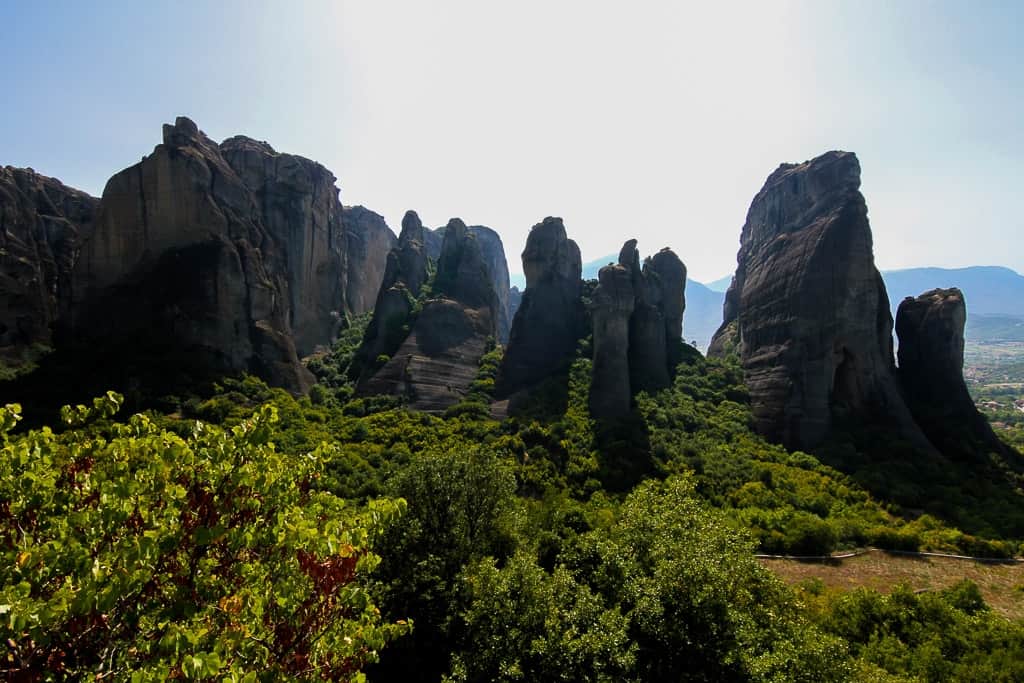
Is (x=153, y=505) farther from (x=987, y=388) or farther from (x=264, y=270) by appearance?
(x=987, y=388)

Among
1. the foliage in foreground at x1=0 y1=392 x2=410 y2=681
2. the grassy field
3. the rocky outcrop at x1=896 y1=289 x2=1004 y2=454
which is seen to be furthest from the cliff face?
the rocky outcrop at x1=896 y1=289 x2=1004 y2=454

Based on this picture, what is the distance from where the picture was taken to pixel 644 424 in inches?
1427

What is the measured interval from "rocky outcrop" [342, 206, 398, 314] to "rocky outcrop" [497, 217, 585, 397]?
3789cm

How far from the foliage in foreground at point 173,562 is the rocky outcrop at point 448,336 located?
3636 centimetres

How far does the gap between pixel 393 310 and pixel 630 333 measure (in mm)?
27411

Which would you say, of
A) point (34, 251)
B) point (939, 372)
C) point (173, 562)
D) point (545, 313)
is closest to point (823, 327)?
point (939, 372)

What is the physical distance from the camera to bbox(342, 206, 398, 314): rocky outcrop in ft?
260

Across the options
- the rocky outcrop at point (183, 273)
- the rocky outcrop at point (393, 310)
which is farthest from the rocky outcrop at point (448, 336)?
the rocky outcrop at point (183, 273)

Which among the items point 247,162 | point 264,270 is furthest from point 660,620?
point 247,162

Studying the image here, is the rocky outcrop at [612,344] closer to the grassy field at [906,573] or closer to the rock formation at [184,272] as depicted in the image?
the grassy field at [906,573]

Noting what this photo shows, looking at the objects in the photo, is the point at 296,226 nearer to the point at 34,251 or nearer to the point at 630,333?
the point at 34,251

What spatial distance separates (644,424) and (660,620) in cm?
2509

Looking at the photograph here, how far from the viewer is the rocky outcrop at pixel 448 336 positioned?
4481 cm

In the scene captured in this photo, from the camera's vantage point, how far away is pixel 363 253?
278 ft
